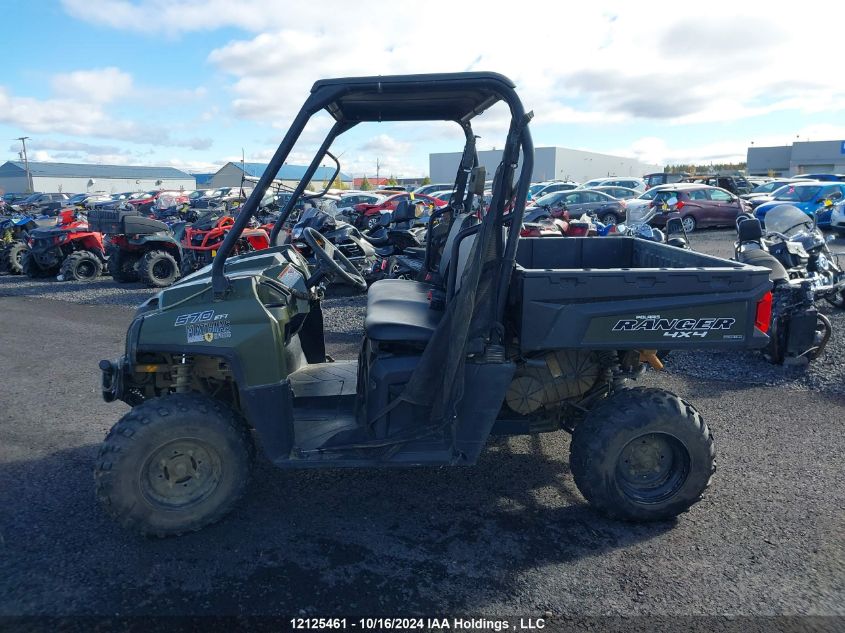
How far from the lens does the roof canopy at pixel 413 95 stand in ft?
10.0

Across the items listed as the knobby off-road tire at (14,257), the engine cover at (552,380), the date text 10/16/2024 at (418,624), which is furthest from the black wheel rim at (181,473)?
the knobby off-road tire at (14,257)

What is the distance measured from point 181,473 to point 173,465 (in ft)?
0.20

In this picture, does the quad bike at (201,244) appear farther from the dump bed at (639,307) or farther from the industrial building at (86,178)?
the industrial building at (86,178)

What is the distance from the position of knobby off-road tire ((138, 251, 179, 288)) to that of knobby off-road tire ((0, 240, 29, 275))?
412cm

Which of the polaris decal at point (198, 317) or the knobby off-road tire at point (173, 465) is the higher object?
the polaris decal at point (198, 317)

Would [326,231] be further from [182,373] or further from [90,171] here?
[90,171]

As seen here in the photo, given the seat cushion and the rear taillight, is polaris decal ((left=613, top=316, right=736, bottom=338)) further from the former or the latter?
the seat cushion

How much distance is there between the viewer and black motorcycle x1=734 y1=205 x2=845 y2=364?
5957 mm

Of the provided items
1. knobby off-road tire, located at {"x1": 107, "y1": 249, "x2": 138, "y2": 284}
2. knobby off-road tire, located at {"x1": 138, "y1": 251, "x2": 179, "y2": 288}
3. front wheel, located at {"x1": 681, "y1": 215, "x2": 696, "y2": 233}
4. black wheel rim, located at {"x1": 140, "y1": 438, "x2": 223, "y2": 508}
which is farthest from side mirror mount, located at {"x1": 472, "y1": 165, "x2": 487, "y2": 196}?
front wheel, located at {"x1": 681, "y1": 215, "x2": 696, "y2": 233}

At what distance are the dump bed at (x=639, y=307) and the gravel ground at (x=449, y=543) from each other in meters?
1.01

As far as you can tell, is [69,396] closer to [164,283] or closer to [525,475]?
[525,475]

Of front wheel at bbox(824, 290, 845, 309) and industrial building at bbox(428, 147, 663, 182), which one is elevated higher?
industrial building at bbox(428, 147, 663, 182)

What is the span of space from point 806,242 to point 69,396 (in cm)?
799

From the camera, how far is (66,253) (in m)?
13.5
